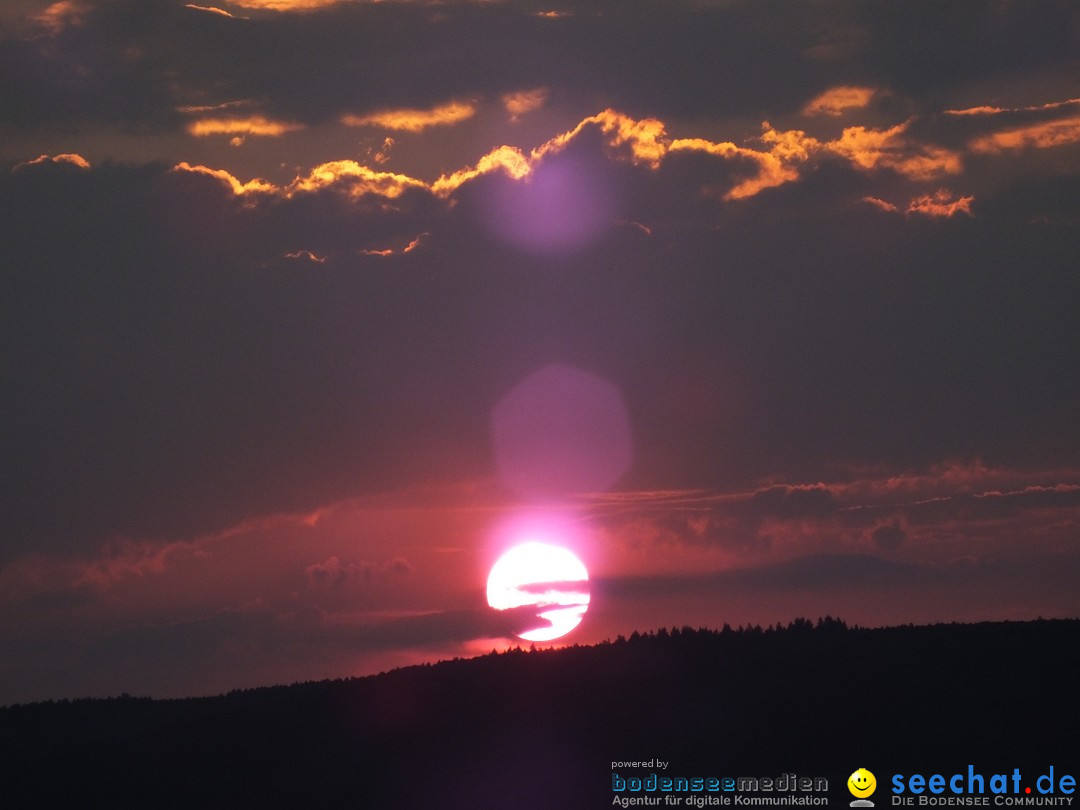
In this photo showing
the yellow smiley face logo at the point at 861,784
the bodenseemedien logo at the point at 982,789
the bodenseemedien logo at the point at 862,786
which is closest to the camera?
the bodenseemedien logo at the point at 982,789

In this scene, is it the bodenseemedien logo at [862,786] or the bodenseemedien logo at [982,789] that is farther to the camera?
the bodenseemedien logo at [862,786]

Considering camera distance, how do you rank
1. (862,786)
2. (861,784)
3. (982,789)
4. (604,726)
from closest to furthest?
1. (982,789)
2. (862,786)
3. (861,784)
4. (604,726)

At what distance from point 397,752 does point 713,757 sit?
14498 mm

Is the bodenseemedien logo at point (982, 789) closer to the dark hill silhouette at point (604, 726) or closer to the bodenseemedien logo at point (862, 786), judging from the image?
the bodenseemedien logo at point (862, 786)

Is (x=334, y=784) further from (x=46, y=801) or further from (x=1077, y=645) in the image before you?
(x=1077, y=645)

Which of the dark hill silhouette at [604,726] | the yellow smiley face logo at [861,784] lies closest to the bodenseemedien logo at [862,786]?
the yellow smiley face logo at [861,784]

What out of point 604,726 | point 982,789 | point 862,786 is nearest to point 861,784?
point 862,786

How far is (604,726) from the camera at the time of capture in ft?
184

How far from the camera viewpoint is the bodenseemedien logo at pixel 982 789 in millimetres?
40469

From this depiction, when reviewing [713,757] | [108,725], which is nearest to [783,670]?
[713,757]

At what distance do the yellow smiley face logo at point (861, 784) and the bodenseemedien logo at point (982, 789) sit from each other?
683mm

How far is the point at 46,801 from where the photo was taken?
62.3 meters

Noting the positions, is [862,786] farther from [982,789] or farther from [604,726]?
[604,726]

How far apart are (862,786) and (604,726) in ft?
48.5
